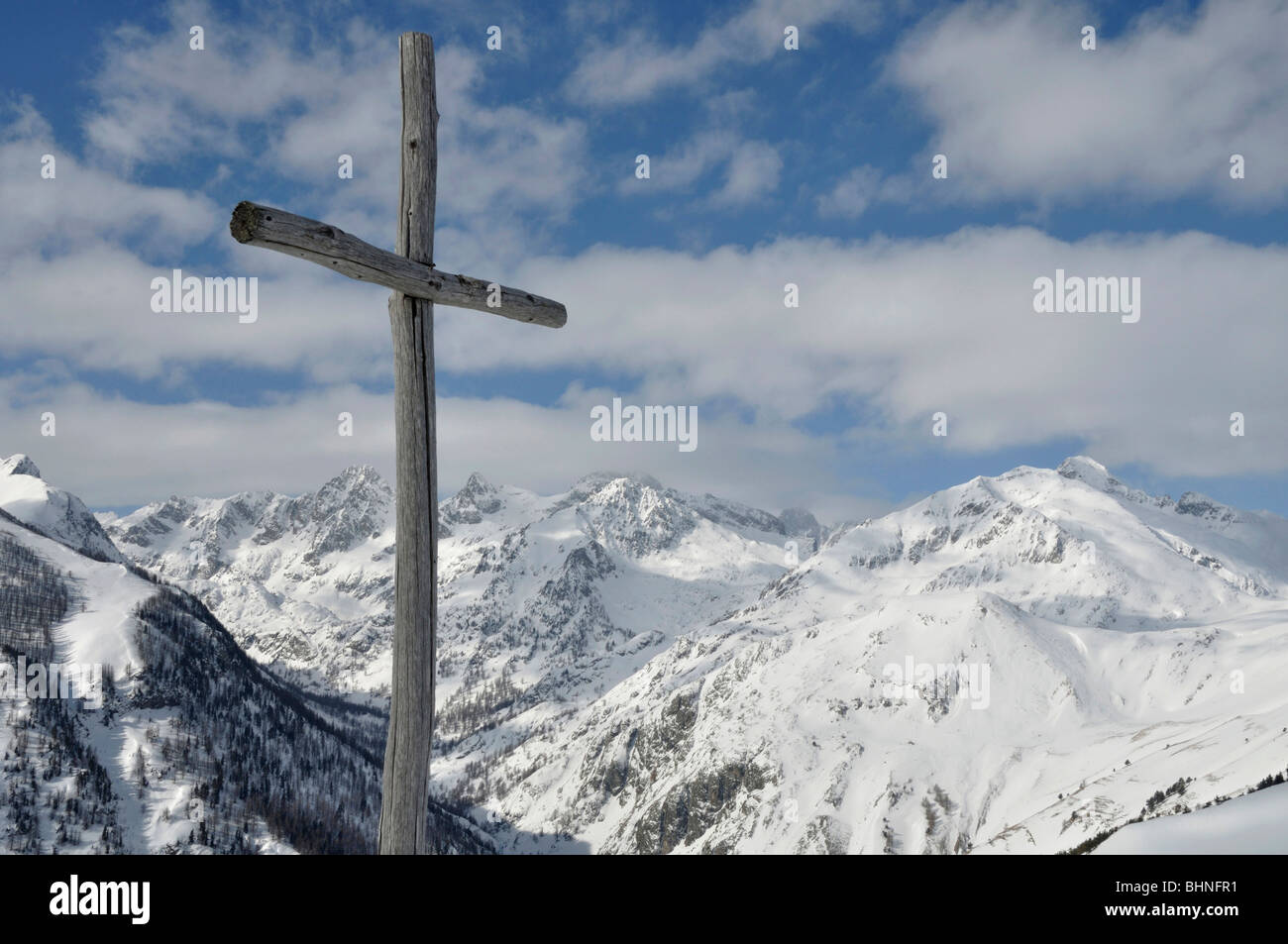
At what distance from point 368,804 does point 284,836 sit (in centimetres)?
3621

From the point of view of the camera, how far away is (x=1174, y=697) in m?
153

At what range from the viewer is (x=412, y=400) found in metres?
6.89

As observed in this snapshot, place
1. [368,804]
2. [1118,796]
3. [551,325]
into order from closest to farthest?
[551,325] < [1118,796] < [368,804]

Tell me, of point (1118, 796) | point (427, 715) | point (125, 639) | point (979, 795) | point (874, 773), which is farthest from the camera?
point (125, 639)

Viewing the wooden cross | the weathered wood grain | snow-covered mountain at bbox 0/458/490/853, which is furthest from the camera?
snow-covered mountain at bbox 0/458/490/853

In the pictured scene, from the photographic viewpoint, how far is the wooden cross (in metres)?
6.56

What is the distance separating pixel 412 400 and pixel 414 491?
770mm
